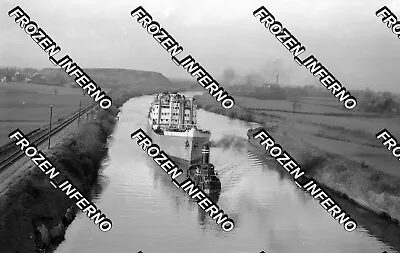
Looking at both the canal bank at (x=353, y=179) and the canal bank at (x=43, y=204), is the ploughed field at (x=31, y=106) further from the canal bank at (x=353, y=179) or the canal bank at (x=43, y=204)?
the canal bank at (x=353, y=179)

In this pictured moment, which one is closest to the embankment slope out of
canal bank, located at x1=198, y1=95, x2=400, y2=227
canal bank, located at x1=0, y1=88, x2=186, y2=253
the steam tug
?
canal bank, located at x1=0, y1=88, x2=186, y2=253

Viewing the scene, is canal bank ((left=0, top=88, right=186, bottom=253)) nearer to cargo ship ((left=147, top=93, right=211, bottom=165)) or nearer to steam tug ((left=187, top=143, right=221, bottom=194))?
steam tug ((left=187, top=143, right=221, bottom=194))

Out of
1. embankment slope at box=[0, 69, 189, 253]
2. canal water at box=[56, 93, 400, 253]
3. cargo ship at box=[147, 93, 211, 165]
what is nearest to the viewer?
embankment slope at box=[0, 69, 189, 253]

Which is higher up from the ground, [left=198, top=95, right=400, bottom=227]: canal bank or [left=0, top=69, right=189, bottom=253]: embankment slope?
[left=198, top=95, right=400, bottom=227]: canal bank

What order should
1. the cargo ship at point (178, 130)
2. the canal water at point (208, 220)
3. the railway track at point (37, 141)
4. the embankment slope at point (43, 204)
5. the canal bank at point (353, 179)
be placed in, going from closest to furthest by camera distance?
1. the embankment slope at point (43, 204)
2. the canal water at point (208, 220)
3. the railway track at point (37, 141)
4. the canal bank at point (353, 179)
5. the cargo ship at point (178, 130)

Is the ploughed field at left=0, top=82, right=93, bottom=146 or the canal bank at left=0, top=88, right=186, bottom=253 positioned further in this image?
the ploughed field at left=0, top=82, right=93, bottom=146

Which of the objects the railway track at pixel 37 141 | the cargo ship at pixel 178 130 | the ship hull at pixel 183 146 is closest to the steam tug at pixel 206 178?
the ship hull at pixel 183 146

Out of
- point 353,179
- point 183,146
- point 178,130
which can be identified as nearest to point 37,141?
point 183,146

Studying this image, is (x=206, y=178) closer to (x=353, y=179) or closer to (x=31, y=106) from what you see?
(x=353, y=179)
